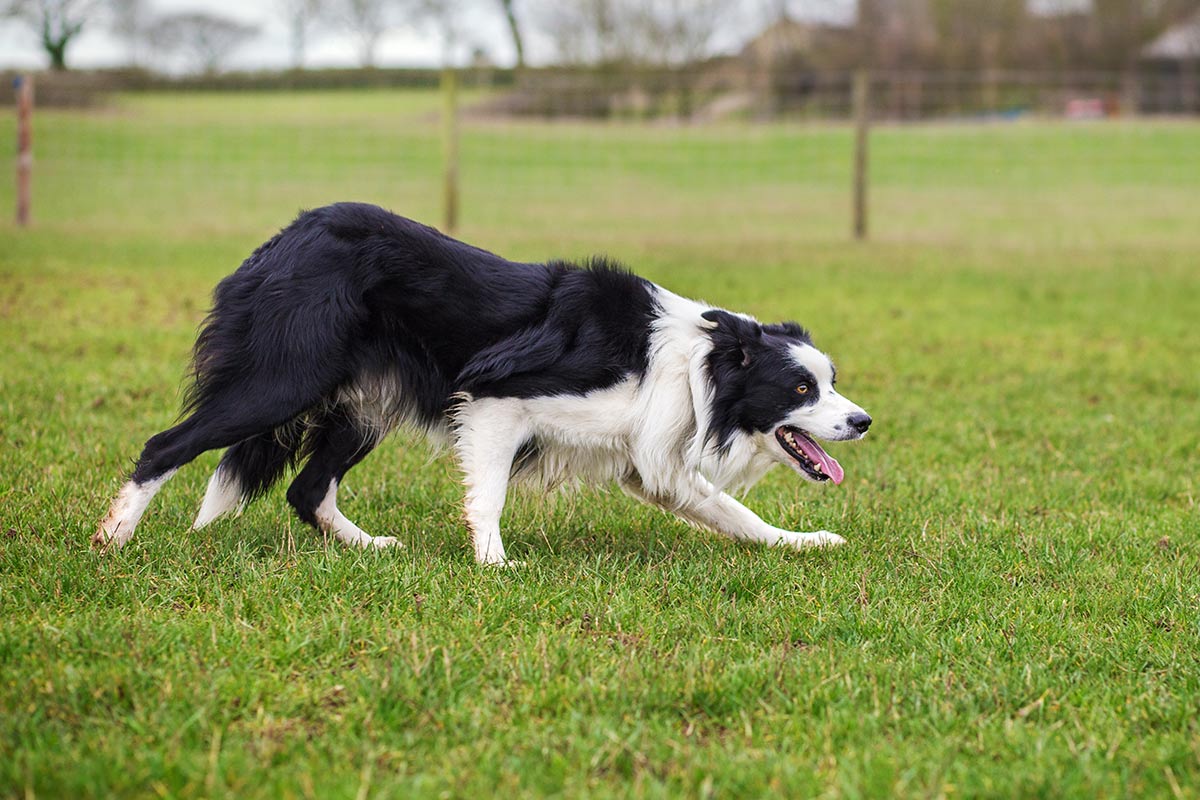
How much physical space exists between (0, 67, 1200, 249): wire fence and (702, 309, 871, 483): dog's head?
10406 millimetres

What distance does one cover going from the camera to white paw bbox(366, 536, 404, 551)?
4352 mm

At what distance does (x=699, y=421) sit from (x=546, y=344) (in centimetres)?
59

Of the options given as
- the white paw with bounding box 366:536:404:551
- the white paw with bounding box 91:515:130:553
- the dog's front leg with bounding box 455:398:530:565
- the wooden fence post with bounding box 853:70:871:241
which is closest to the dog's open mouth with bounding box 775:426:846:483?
the dog's front leg with bounding box 455:398:530:565

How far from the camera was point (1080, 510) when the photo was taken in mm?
5160

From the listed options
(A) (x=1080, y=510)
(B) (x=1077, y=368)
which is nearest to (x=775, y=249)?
(B) (x=1077, y=368)

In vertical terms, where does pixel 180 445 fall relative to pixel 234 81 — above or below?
below

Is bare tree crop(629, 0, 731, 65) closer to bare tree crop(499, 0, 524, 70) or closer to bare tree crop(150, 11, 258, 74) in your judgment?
bare tree crop(499, 0, 524, 70)

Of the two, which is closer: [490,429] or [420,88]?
[490,429]

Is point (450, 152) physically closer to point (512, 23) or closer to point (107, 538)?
point (107, 538)

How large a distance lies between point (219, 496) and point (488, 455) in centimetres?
→ 98

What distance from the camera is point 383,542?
14.7 feet

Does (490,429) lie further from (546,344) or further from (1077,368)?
(1077,368)

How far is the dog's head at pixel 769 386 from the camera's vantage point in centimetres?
432

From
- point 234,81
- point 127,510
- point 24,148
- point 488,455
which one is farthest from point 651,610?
point 234,81
